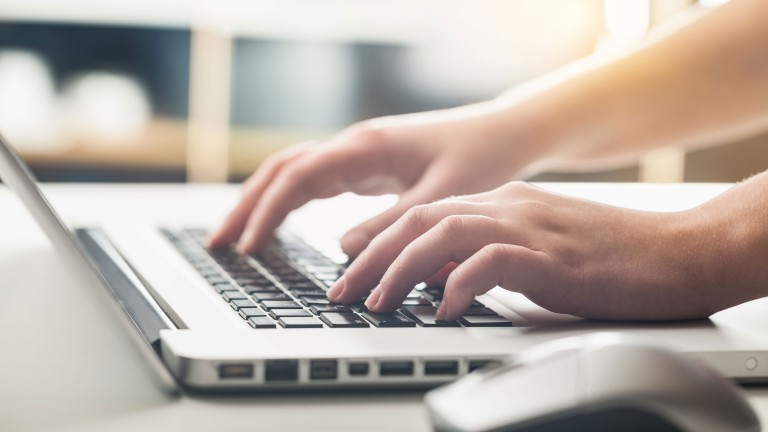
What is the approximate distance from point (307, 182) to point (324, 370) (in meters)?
0.42

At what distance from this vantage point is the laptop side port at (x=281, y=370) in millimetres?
397

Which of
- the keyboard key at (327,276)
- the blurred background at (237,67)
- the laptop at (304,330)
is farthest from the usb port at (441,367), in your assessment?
the blurred background at (237,67)

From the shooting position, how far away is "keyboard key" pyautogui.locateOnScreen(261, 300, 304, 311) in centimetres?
51

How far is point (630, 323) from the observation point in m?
0.50

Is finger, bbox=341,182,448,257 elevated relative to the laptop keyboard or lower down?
elevated

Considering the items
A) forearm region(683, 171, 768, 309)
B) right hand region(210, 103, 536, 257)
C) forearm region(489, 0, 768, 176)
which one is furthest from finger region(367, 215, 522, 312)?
forearm region(489, 0, 768, 176)

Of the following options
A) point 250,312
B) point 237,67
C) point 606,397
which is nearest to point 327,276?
point 250,312

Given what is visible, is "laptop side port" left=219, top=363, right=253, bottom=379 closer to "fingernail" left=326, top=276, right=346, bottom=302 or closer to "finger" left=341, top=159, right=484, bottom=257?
"fingernail" left=326, top=276, right=346, bottom=302

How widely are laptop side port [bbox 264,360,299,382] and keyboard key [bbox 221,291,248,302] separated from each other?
0.14 m

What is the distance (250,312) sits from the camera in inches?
19.6

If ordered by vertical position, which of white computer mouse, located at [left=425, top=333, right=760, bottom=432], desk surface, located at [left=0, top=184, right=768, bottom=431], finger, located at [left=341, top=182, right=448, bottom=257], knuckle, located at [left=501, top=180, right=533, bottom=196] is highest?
knuckle, located at [left=501, top=180, right=533, bottom=196]

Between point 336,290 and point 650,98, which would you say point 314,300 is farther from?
point 650,98

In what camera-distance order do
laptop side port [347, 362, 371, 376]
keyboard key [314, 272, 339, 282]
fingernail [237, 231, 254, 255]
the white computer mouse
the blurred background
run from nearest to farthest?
the white computer mouse, laptop side port [347, 362, 371, 376], keyboard key [314, 272, 339, 282], fingernail [237, 231, 254, 255], the blurred background

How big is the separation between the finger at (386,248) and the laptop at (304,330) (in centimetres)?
1
